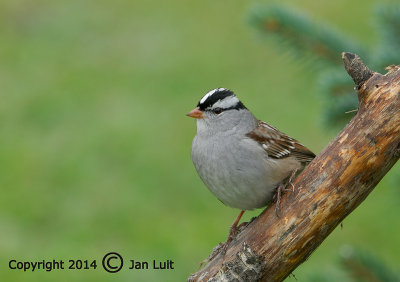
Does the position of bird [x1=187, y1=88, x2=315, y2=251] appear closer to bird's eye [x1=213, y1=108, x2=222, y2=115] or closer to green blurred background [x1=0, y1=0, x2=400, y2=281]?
bird's eye [x1=213, y1=108, x2=222, y2=115]

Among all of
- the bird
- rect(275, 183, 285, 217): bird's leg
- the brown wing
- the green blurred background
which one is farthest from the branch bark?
the green blurred background

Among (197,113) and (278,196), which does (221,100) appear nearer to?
(197,113)

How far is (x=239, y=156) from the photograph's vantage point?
365 cm

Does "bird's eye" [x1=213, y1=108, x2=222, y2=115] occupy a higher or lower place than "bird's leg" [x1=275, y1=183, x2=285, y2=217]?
higher

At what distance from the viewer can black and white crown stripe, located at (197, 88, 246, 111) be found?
13.1 feet

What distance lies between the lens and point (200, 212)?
21.6 feet

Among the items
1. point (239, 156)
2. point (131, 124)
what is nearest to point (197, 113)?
point (239, 156)

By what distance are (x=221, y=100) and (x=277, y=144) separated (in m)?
0.45

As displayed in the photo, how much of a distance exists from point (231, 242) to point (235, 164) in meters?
0.45

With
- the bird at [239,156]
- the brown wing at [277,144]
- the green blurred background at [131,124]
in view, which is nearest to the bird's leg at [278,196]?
the bird at [239,156]

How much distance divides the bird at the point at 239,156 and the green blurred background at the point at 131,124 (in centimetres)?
48

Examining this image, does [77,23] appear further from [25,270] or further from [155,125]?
[25,270]

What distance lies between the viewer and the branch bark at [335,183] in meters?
3.00

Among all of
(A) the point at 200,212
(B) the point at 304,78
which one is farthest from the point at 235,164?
(B) the point at 304,78
